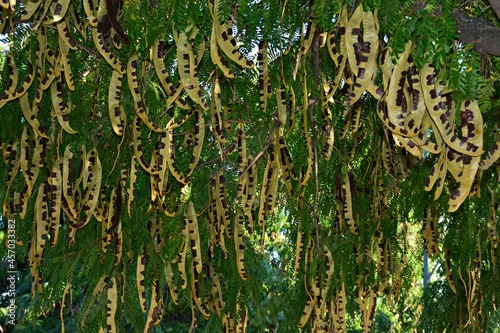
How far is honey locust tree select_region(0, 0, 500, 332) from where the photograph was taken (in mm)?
2143

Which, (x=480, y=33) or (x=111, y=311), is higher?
(x=480, y=33)

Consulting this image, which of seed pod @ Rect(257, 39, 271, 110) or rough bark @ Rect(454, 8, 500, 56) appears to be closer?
rough bark @ Rect(454, 8, 500, 56)

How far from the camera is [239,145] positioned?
124 inches

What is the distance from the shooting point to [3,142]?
3.20 m

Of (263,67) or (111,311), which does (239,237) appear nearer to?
(111,311)

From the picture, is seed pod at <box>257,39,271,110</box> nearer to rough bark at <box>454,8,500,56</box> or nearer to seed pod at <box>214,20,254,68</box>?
seed pod at <box>214,20,254,68</box>

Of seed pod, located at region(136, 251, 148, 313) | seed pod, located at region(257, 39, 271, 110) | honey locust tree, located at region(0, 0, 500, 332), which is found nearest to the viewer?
honey locust tree, located at region(0, 0, 500, 332)

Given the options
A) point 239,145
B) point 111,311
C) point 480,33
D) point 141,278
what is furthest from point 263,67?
point 111,311

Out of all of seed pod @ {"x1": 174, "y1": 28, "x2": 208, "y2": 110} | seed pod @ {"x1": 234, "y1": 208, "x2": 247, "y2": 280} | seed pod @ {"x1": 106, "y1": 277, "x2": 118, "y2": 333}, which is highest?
seed pod @ {"x1": 174, "y1": 28, "x2": 208, "y2": 110}

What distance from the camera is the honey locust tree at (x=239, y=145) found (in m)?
2.14

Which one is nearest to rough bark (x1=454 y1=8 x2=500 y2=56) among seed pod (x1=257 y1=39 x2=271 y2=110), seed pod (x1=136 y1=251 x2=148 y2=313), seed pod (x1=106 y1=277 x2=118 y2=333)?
seed pod (x1=257 y1=39 x2=271 y2=110)

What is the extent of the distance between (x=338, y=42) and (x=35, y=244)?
1.44 m

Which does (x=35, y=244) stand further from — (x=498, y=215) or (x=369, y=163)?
(x=498, y=215)

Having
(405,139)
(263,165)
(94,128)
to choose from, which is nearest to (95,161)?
(94,128)
